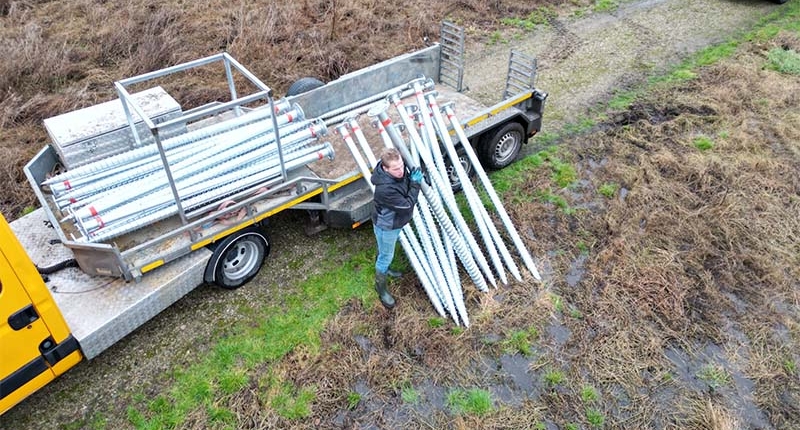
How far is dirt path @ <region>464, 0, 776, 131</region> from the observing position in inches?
408

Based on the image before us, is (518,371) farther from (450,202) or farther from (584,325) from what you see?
Answer: (450,202)

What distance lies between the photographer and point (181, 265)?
5660 millimetres

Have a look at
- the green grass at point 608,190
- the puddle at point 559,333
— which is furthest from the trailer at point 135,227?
the puddle at point 559,333

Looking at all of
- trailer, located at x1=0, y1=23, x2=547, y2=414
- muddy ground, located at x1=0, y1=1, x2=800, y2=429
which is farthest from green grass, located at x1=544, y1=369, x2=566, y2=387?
trailer, located at x1=0, y1=23, x2=547, y2=414

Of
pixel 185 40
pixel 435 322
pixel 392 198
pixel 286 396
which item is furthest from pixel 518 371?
pixel 185 40

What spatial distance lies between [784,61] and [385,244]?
10.2 meters

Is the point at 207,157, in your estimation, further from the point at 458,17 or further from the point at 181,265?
the point at 458,17

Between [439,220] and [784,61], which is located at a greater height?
[439,220]

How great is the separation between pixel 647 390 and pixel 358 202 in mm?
3580

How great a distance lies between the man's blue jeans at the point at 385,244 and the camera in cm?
572

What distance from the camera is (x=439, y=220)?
627cm

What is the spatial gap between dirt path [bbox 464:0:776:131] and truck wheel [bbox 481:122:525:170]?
141 centimetres

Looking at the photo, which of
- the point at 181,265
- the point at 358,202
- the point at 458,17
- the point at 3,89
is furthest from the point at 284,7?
the point at 181,265

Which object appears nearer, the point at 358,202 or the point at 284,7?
the point at 358,202
